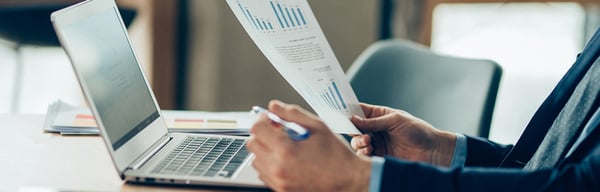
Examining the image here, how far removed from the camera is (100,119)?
3.61 ft

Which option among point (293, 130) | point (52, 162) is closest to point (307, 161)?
point (293, 130)

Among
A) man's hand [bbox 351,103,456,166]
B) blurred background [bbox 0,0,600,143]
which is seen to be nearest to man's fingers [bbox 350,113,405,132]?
man's hand [bbox 351,103,456,166]

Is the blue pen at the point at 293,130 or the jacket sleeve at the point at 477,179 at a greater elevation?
the blue pen at the point at 293,130

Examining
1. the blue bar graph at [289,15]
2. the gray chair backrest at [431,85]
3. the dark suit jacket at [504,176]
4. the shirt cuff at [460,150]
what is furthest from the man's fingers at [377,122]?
the gray chair backrest at [431,85]

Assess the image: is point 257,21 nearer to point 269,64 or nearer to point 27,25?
point 27,25

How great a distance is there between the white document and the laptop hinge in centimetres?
23

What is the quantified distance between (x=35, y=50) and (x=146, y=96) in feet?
7.18

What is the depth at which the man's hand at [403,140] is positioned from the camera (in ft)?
4.56

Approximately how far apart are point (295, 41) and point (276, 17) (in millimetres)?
45

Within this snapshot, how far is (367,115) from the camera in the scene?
1.45 m

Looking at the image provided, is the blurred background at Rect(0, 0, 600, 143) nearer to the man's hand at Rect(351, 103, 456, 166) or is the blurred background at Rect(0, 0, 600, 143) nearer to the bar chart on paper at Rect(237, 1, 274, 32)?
the man's hand at Rect(351, 103, 456, 166)

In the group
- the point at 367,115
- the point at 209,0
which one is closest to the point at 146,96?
the point at 367,115

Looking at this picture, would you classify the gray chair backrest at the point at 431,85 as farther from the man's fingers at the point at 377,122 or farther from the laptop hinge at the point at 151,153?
the laptop hinge at the point at 151,153

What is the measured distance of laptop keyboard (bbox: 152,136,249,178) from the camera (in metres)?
1.13
